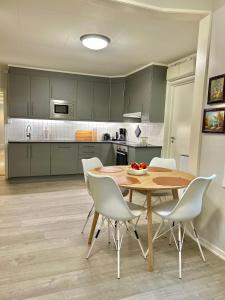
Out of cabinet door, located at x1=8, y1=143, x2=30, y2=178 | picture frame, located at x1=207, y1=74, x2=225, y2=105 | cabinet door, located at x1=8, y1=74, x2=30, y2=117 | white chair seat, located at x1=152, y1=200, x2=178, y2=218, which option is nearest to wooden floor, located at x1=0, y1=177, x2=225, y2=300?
white chair seat, located at x1=152, y1=200, x2=178, y2=218

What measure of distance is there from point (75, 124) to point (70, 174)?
128 centimetres

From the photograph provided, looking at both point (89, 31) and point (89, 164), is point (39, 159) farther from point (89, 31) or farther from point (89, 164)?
point (89, 31)

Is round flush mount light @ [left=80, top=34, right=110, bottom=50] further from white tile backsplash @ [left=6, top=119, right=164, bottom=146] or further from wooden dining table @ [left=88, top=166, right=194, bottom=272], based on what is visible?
white tile backsplash @ [left=6, top=119, right=164, bottom=146]

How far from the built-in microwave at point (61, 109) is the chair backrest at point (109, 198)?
354cm

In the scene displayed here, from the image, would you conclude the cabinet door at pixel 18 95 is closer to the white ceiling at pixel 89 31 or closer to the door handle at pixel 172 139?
the white ceiling at pixel 89 31

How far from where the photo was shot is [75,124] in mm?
5660

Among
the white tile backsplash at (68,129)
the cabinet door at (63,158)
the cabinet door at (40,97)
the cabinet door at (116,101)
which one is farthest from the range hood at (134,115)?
the cabinet door at (40,97)

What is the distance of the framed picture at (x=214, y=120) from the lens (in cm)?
217

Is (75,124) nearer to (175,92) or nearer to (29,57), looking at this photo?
(29,57)

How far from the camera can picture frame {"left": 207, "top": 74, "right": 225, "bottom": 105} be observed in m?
2.16

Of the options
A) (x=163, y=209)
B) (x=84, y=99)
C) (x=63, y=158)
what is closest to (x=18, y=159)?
(x=63, y=158)

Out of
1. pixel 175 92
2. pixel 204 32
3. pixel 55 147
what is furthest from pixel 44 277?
pixel 175 92

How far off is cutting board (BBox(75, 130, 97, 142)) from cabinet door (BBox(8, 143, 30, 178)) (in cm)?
129

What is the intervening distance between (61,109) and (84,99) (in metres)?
0.61
